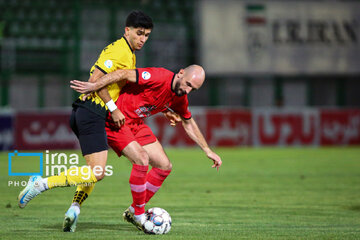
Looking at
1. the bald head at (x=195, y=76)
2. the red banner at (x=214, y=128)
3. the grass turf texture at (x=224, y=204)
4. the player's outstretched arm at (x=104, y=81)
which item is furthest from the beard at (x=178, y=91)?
the red banner at (x=214, y=128)

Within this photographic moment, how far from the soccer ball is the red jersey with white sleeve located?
1078mm

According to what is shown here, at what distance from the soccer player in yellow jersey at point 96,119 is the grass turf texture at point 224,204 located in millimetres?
464

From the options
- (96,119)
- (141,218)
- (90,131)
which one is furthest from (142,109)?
(141,218)

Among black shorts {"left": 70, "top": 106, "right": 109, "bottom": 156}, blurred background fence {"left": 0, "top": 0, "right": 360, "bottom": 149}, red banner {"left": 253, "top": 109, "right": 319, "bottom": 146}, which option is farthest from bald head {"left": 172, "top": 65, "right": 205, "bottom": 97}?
red banner {"left": 253, "top": 109, "right": 319, "bottom": 146}

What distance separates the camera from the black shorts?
717 cm

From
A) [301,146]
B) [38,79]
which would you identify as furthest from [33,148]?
[301,146]

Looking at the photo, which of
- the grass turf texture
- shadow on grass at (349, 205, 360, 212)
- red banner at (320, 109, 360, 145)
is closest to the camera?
the grass turf texture

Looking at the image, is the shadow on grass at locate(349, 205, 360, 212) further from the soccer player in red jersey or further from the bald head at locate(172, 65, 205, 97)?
the bald head at locate(172, 65, 205, 97)

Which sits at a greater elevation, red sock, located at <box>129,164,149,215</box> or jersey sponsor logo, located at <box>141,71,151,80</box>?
jersey sponsor logo, located at <box>141,71,151,80</box>

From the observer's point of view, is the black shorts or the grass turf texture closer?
the black shorts

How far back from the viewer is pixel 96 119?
7254mm

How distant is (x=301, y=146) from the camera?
25.0 m

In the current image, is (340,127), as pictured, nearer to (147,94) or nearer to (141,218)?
(147,94)

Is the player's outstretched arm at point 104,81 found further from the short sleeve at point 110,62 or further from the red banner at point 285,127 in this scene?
the red banner at point 285,127
